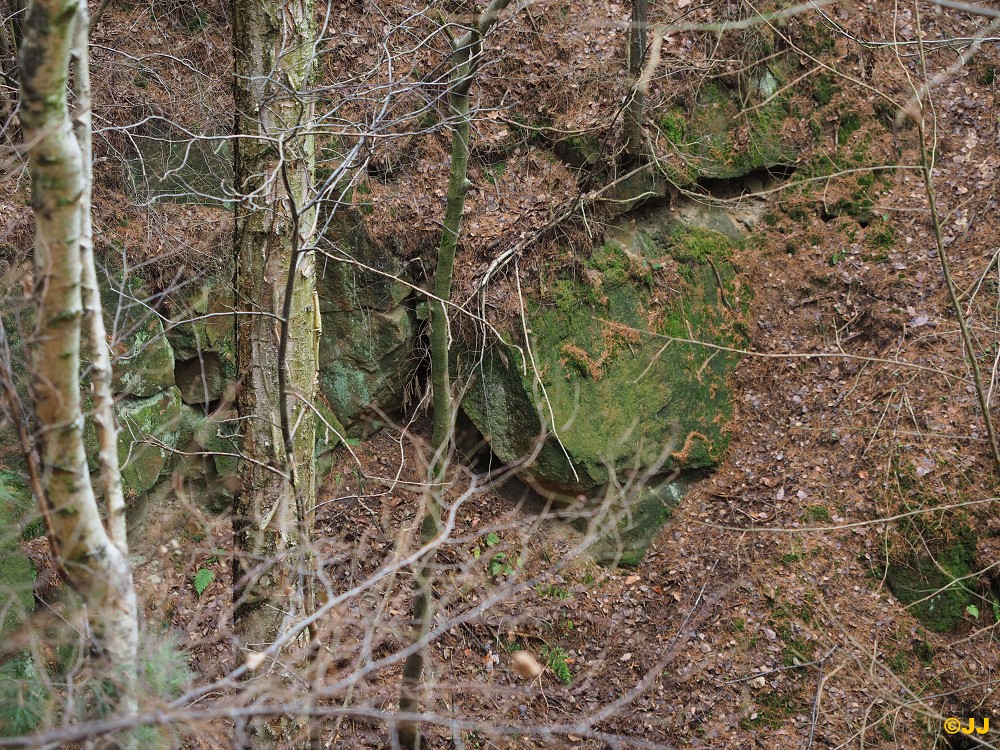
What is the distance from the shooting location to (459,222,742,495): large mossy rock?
20.3 ft

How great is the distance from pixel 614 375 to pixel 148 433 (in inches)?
159

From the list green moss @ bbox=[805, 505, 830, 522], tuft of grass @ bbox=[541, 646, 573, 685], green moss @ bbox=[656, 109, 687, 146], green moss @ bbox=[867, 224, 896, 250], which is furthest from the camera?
green moss @ bbox=[656, 109, 687, 146]

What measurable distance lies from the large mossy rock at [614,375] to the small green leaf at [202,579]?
2.56 metres

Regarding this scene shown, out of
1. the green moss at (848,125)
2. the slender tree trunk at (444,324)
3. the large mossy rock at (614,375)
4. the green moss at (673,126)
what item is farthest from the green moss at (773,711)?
the green moss at (848,125)

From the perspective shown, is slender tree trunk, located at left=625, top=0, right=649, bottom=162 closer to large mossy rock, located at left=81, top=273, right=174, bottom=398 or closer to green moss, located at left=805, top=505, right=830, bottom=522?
green moss, located at left=805, top=505, right=830, bottom=522

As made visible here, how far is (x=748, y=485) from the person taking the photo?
6199mm

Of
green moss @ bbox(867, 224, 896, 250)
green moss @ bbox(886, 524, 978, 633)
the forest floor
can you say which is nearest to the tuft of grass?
the forest floor

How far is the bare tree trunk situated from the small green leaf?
144 inches

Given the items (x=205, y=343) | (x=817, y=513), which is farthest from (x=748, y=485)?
(x=205, y=343)

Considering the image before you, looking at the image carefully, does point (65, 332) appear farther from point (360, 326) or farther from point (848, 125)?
point (848, 125)

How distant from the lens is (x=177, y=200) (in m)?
6.20

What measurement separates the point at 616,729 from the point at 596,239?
4.23 meters

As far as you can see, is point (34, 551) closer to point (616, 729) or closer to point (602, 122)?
point (616, 729)

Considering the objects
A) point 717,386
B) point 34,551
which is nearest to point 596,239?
point 717,386
